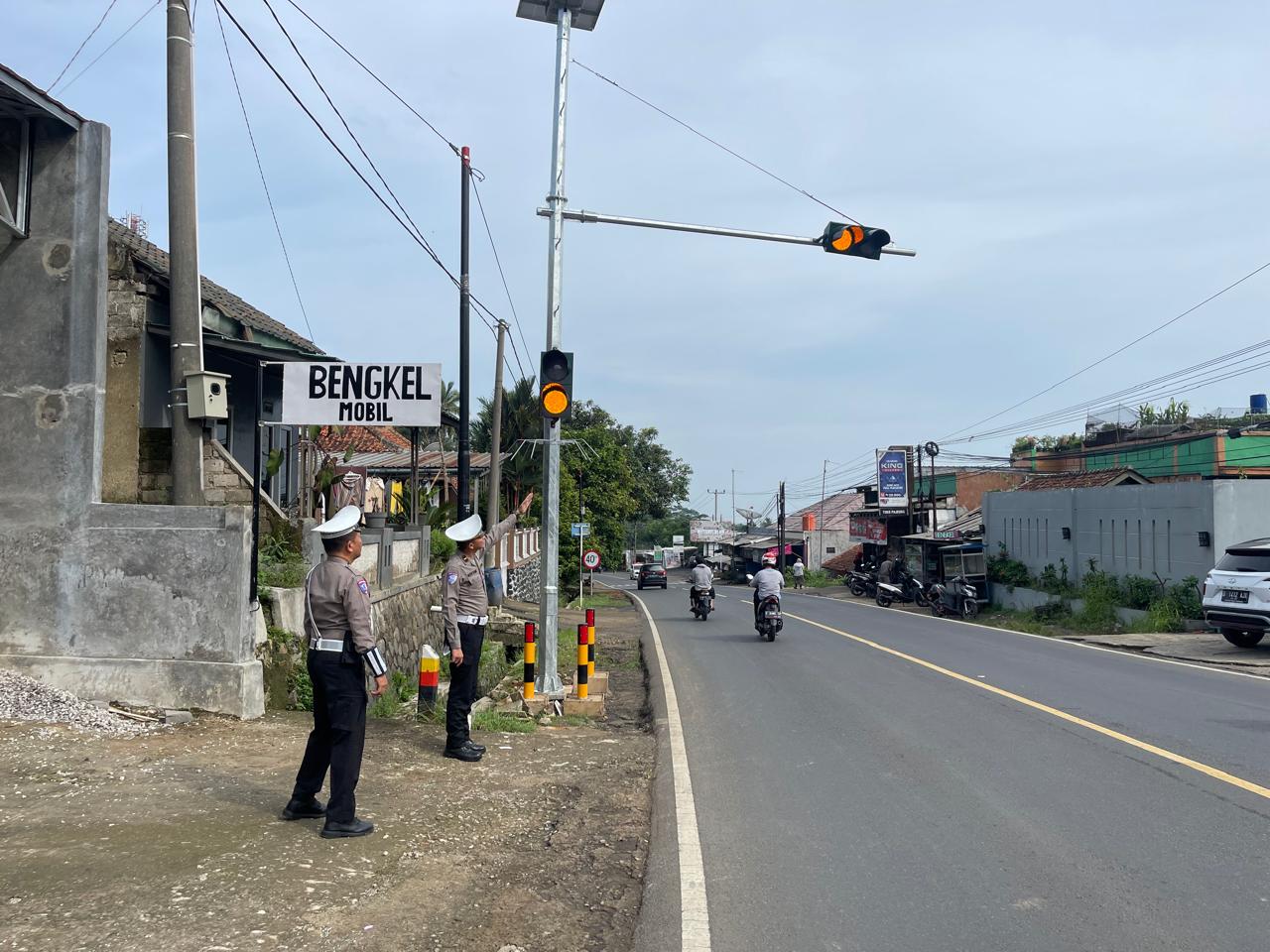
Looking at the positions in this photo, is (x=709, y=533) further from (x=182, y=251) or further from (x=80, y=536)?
(x=80, y=536)

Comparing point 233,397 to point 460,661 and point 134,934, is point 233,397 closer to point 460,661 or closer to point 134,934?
point 460,661

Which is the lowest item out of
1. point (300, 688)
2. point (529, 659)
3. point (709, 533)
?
point (300, 688)

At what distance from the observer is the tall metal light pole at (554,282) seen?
1060cm

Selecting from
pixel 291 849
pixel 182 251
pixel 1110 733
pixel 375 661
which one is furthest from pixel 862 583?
pixel 291 849

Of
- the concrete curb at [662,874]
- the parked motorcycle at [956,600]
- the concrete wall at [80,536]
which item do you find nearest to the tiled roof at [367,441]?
the concrete wall at [80,536]

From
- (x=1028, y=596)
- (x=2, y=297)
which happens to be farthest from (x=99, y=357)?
(x=1028, y=596)

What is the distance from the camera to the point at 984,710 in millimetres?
10773

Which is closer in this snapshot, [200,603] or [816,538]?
[200,603]

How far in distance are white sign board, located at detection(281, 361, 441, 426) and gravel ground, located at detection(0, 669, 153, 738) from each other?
454cm

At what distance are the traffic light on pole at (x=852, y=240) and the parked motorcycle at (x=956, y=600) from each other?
23.9 metres

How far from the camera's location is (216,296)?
15.7 metres

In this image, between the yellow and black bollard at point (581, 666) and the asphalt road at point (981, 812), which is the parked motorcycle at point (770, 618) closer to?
the asphalt road at point (981, 812)

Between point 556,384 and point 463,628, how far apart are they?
335 centimetres

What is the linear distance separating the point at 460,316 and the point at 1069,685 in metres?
13.1
